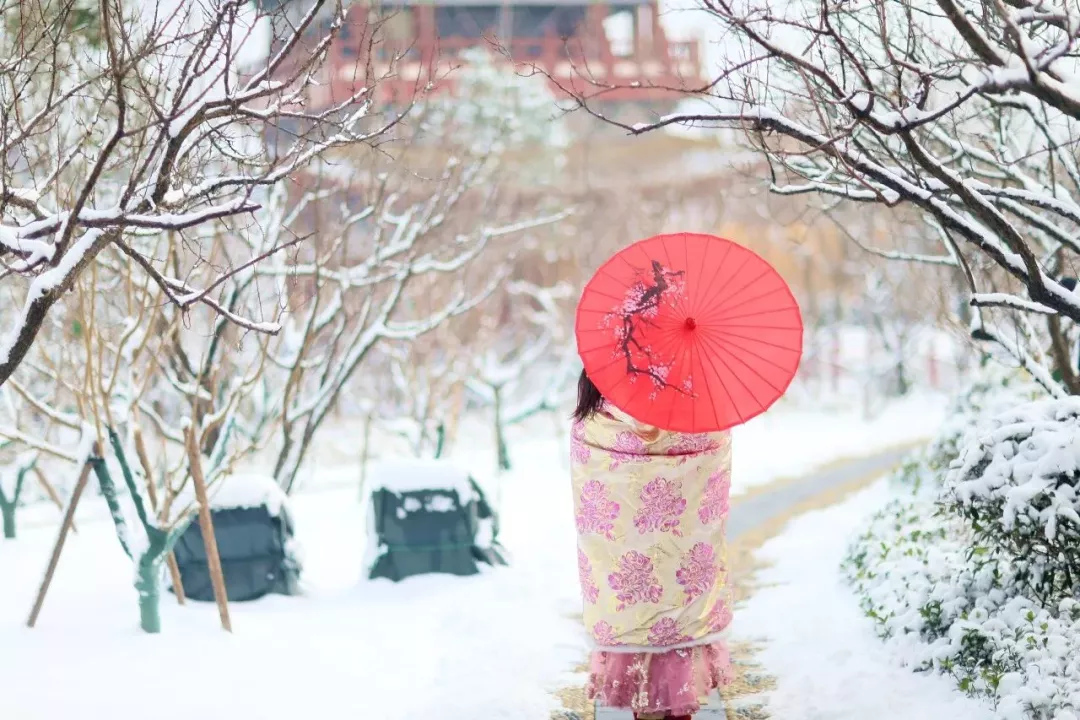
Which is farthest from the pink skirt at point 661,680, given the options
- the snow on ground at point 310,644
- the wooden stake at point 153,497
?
the wooden stake at point 153,497

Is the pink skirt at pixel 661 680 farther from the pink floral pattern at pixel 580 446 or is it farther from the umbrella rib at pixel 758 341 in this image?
the umbrella rib at pixel 758 341

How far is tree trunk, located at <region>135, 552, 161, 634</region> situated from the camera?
254 inches

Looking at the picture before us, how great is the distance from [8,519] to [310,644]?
4.72 meters

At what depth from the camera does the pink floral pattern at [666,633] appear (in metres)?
4.73

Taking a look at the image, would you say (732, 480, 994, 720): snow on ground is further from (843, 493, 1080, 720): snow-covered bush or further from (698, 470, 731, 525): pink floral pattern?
(698, 470, 731, 525): pink floral pattern

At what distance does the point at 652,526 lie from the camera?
4.71 metres

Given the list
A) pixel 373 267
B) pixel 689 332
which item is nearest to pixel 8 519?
pixel 373 267

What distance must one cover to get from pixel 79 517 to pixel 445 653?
7304mm

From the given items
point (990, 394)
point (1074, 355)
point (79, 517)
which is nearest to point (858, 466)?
point (990, 394)

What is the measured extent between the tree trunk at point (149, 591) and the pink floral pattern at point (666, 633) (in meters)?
3.18

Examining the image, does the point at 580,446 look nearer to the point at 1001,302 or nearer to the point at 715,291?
the point at 715,291

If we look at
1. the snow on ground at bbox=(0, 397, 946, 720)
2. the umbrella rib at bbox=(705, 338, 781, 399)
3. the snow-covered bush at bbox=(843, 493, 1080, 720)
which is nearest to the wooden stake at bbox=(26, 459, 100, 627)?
the snow on ground at bbox=(0, 397, 946, 720)

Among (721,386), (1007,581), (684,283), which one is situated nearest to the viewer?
(721,386)

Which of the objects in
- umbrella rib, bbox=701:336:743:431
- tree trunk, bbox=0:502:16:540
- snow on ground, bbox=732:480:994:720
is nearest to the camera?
umbrella rib, bbox=701:336:743:431
